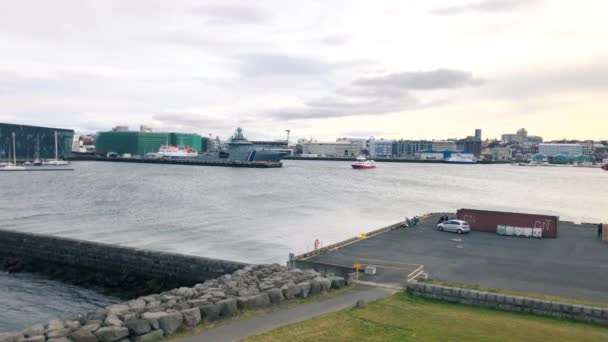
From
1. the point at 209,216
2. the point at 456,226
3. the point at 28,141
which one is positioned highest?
the point at 28,141

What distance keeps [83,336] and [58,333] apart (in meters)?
0.94

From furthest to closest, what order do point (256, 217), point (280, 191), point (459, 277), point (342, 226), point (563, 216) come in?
1. point (280, 191)
2. point (563, 216)
3. point (256, 217)
4. point (342, 226)
5. point (459, 277)

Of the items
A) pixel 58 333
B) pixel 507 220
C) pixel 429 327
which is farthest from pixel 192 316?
pixel 507 220

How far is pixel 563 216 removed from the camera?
6366 centimetres

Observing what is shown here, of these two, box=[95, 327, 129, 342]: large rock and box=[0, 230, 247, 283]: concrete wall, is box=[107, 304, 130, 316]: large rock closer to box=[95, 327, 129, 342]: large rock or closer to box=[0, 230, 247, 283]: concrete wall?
box=[95, 327, 129, 342]: large rock

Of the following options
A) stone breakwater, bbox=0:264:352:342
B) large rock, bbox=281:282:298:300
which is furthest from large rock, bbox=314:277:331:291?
large rock, bbox=281:282:298:300

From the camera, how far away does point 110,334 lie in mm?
11930

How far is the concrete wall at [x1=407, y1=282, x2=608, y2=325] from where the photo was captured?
15.0m

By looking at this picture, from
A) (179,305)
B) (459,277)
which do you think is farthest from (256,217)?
(179,305)

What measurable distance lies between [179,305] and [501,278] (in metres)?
14.7

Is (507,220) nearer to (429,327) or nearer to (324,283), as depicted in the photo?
(324,283)

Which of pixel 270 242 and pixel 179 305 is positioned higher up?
pixel 179 305

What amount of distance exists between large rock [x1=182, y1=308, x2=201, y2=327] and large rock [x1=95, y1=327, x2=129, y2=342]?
1.71 m

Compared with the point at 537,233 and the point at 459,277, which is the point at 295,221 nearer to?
the point at 537,233
